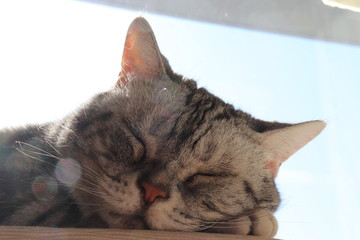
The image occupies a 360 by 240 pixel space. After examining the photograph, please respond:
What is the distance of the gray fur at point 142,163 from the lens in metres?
1.09

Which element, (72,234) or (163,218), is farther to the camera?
(163,218)

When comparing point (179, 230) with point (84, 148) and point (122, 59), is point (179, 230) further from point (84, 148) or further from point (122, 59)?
point (122, 59)

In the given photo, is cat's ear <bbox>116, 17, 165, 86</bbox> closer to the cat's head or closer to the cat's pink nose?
the cat's head

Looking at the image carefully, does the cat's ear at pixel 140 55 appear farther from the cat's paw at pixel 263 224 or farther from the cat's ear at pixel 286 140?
the cat's paw at pixel 263 224

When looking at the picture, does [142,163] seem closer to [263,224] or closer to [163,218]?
[163,218]

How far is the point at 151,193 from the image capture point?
1.07 meters

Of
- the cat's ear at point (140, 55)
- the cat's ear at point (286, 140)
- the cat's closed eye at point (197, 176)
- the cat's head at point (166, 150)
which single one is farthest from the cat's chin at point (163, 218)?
the cat's ear at point (140, 55)

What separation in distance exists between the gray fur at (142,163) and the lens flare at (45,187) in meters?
0.01

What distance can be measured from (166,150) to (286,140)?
52 centimetres

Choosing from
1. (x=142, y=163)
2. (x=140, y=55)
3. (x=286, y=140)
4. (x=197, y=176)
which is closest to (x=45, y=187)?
(x=142, y=163)

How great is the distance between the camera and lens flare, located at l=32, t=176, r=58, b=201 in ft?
3.74

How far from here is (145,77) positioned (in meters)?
1.50

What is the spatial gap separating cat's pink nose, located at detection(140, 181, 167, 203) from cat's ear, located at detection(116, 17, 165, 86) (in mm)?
557

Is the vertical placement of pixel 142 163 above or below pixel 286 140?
below
